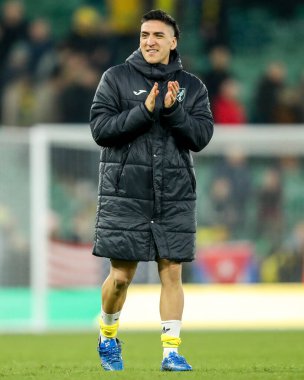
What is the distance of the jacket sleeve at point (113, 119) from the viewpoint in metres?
6.77

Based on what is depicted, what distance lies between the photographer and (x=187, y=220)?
7.00 metres

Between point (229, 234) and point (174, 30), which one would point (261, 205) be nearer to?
point (229, 234)

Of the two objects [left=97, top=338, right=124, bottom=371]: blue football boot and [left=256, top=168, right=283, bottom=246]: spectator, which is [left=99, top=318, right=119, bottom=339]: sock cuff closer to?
[left=97, top=338, right=124, bottom=371]: blue football boot

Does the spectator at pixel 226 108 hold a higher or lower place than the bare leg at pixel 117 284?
higher

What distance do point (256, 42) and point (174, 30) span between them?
11803mm

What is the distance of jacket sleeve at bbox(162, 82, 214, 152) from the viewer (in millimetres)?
6828

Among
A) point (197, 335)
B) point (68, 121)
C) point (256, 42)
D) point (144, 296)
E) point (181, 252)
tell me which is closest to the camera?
point (181, 252)

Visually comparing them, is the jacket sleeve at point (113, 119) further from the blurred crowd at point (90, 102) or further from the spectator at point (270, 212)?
the spectator at point (270, 212)

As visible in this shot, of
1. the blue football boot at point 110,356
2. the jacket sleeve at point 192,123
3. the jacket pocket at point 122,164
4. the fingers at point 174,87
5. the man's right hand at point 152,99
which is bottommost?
the blue football boot at point 110,356

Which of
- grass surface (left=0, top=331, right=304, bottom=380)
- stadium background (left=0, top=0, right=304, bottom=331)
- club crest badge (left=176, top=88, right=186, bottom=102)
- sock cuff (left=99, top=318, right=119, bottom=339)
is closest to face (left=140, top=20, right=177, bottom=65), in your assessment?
club crest badge (left=176, top=88, right=186, bottom=102)

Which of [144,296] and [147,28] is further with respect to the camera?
[144,296]

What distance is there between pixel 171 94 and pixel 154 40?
366 mm

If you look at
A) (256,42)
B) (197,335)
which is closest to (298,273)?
(197,335)

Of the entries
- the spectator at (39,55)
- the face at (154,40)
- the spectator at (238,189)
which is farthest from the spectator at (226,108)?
the face at (154,40)
